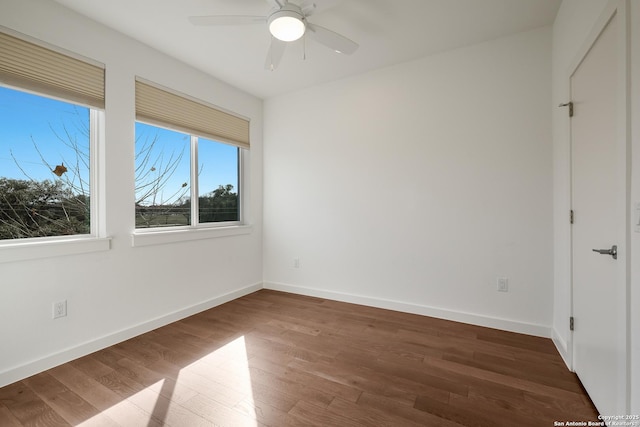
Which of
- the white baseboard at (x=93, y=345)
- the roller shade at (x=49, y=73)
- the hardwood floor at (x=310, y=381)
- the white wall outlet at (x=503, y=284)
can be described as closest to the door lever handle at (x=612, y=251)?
the hardwood floor at (x=310, y=381)

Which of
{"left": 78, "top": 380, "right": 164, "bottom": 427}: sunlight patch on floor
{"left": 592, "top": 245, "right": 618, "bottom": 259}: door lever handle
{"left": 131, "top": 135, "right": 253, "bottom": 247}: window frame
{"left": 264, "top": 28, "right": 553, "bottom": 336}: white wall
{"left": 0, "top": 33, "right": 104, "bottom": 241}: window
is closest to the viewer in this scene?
{"left": 592, "top": 245, "right": 618, "bottom": 259}: door lever handle

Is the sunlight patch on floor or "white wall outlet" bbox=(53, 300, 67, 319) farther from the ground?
Answer: "white wall outlet" bbox=(53, 300, 67, 319)

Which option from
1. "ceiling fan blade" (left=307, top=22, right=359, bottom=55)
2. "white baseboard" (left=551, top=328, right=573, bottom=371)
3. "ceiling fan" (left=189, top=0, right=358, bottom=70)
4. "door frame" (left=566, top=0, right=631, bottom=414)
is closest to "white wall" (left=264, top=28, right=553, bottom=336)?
"white baseboard" (left=551, top=328, right=573, bottom=371)

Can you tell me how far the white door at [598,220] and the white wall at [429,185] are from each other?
0.60m

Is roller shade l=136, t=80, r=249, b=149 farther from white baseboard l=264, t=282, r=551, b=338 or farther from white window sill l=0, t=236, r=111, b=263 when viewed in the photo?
white baseboard l=264, t=282, r=551, b=338

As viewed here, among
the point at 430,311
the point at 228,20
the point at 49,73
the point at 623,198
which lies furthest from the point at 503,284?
the point at 49,73

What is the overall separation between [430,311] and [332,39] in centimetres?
269

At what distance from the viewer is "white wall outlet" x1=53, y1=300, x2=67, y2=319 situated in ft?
6.66

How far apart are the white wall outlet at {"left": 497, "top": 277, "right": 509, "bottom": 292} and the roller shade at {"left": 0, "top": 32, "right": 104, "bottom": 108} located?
12.5 feet

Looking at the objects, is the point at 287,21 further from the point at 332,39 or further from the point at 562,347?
the point at 562,347

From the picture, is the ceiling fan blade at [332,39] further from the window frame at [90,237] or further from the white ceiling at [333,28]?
the window frame at [90,237]

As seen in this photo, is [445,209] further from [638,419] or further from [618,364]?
[638,419]

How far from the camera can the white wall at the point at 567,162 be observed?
1.15 meters

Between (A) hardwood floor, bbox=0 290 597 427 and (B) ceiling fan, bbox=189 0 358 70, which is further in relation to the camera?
(B) ceiling fan, bbox=189 0 358 70
